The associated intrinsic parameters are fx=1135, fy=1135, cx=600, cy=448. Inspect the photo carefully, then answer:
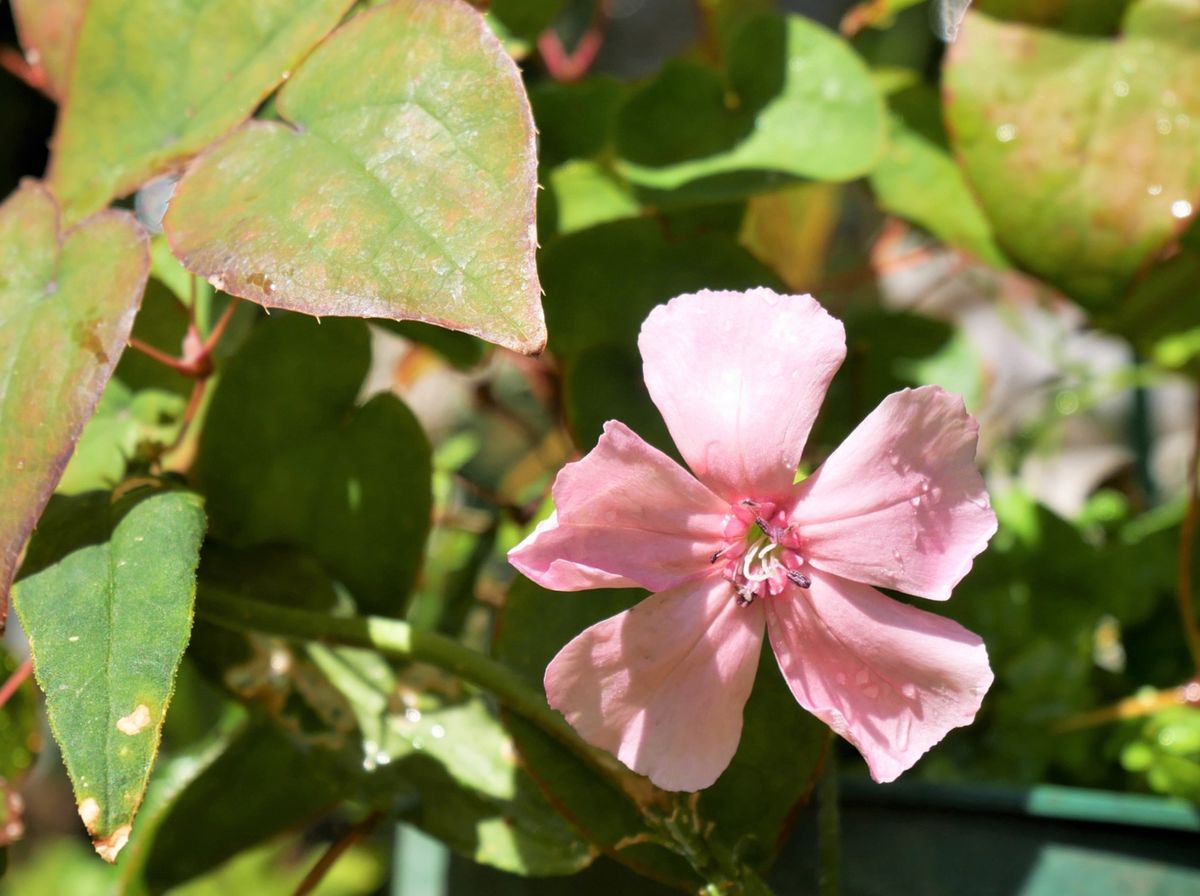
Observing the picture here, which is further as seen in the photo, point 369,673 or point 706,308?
point 369,673

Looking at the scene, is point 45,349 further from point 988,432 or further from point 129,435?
point 988,432

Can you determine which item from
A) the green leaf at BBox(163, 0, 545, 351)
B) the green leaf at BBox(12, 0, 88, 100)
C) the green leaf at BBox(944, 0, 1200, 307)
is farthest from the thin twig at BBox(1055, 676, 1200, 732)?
the green leaf at BBox(12, 0, 88, 100)

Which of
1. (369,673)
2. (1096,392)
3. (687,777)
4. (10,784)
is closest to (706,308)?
(687,777)

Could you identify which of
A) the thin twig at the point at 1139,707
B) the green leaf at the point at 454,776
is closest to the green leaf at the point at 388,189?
the green leaf at the point at 454,776

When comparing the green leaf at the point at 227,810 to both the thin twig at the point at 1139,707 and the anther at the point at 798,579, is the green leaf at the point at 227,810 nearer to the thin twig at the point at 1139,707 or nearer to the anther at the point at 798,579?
the anther at the point at 798,579

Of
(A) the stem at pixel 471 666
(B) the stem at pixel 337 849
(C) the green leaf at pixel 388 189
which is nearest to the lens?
(C) the green leaf at pixel 388 189

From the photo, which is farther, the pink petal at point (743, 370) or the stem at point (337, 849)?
the stem at point (337, 849)

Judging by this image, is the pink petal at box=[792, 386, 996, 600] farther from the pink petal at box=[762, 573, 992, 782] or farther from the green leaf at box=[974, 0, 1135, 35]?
the green leaf at box=[974, 0, 1135, 35]
